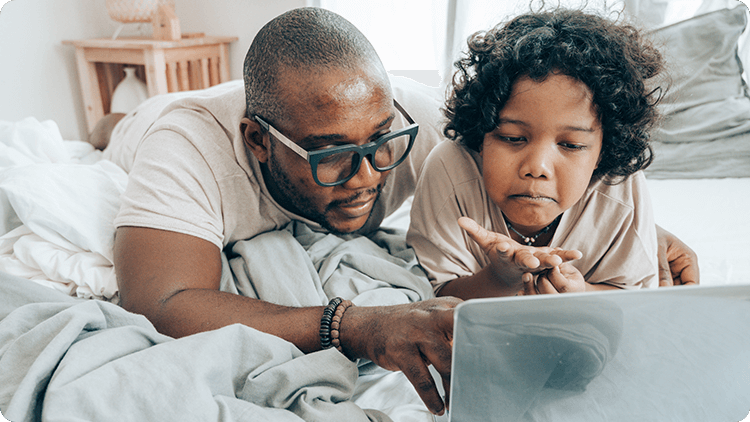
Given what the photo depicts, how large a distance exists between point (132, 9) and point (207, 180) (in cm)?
212

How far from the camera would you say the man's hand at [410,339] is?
2.07 feet

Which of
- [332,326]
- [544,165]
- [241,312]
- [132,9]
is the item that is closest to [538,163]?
[544,165]

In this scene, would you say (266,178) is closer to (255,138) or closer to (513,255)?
(255,138)

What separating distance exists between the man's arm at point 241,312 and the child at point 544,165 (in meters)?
0.22

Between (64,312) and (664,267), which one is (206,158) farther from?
(664,267)

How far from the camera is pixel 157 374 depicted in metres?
0.62

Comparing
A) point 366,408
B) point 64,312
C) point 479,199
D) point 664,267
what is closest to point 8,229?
point 64,312

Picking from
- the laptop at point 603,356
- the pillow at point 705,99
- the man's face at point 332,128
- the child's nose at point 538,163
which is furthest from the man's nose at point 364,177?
the pillow at point 705,99

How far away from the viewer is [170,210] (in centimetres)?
91

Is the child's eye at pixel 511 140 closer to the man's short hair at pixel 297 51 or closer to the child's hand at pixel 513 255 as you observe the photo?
the child's hand at pixel 513 255

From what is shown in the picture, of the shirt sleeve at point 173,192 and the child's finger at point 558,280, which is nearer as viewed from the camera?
the child's finger at point 558,280

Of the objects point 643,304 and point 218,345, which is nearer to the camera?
point 643,304

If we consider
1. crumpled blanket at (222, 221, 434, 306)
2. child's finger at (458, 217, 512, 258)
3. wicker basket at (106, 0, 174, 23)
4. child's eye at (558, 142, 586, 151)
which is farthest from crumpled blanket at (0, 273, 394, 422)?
wicker basket at (106, 0, 174, 23)

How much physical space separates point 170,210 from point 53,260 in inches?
10.9
